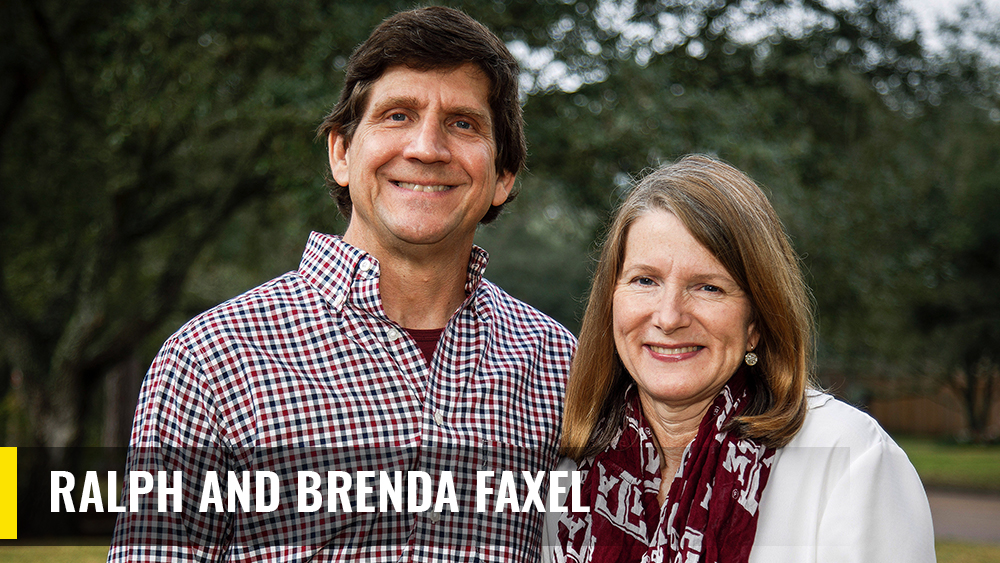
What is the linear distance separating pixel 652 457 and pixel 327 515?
88 centimetres

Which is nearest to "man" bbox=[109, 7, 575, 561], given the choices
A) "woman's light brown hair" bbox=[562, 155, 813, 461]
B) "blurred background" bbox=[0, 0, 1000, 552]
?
"woman's light brown hair" bbox=[562, 155, 813, 461]

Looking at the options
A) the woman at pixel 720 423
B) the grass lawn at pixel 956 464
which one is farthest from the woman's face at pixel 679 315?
the grass lawn at pixel 956 464

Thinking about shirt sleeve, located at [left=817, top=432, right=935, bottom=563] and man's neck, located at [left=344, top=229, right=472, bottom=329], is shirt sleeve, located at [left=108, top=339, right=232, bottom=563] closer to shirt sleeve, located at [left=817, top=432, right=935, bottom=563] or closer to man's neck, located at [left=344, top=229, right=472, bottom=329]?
man's neck, located at [left=344, top=229, right=472, bottom=329]

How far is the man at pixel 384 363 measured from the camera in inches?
87.2

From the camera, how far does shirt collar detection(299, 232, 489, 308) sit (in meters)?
2.48

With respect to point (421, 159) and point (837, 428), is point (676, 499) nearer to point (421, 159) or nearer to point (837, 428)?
point (837, 428)

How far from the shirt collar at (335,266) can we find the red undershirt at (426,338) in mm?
218

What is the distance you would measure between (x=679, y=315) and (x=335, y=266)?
0.96 meters

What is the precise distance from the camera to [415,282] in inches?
103

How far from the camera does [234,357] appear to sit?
→ 228 cm

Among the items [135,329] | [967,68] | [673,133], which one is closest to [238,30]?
[673,133]

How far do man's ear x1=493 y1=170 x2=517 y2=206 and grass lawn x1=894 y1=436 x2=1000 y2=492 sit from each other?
530 inches

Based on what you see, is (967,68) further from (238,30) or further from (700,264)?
(700,264)

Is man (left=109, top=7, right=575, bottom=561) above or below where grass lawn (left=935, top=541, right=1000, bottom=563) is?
above
